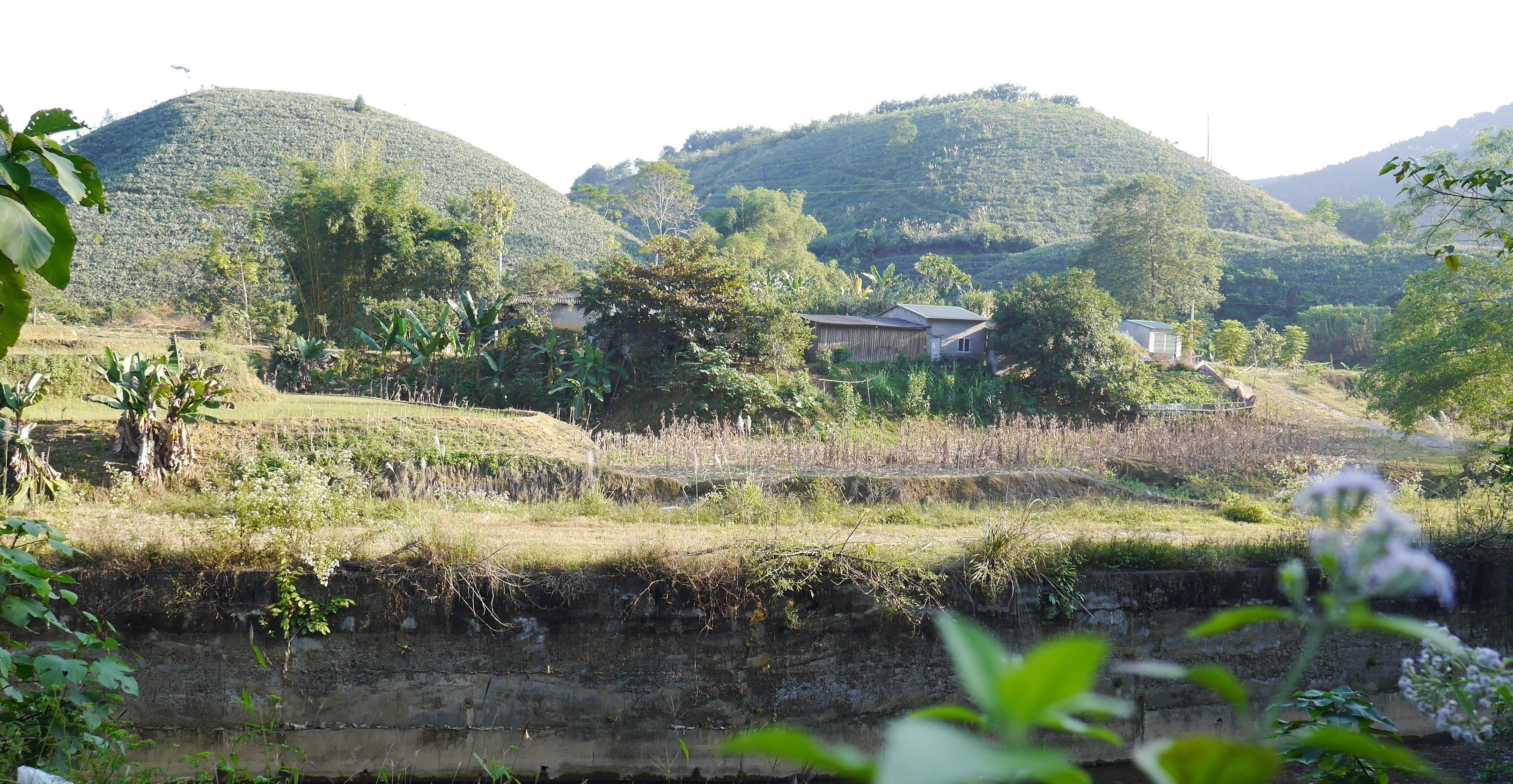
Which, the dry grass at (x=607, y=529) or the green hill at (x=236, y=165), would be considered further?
the green hill at (x=236, y=165)

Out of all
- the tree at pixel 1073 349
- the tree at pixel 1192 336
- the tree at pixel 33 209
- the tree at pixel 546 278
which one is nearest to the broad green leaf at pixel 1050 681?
the tree at pixel 33 209

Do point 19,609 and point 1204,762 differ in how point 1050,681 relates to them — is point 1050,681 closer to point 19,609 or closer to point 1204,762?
point 1204,762

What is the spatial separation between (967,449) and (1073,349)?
9085 millimetres

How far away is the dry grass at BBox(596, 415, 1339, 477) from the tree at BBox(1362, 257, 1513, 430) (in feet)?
5.28

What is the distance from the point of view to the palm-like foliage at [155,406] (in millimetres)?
9828

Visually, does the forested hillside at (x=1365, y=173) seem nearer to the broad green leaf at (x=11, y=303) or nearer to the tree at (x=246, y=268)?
the tree at (x=246, y=268)


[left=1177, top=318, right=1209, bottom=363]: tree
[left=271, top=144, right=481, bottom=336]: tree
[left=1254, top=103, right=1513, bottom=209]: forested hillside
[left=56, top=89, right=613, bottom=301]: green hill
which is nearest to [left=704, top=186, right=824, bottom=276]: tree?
[left=56, top=89, right=613, bottom=301]: green hill

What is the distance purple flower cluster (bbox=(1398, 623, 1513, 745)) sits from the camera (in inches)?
47.8

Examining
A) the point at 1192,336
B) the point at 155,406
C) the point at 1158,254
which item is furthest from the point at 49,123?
the point at 1158,254

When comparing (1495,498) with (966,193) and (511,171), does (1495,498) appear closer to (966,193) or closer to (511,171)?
(966,193)

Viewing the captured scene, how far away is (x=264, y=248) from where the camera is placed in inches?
1539

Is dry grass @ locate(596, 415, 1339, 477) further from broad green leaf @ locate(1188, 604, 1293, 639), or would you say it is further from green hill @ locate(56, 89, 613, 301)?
green hill @ locate(56, 89, 613, 301)

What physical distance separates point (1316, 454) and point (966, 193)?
48.0 meters

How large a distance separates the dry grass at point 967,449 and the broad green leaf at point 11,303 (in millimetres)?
9167
